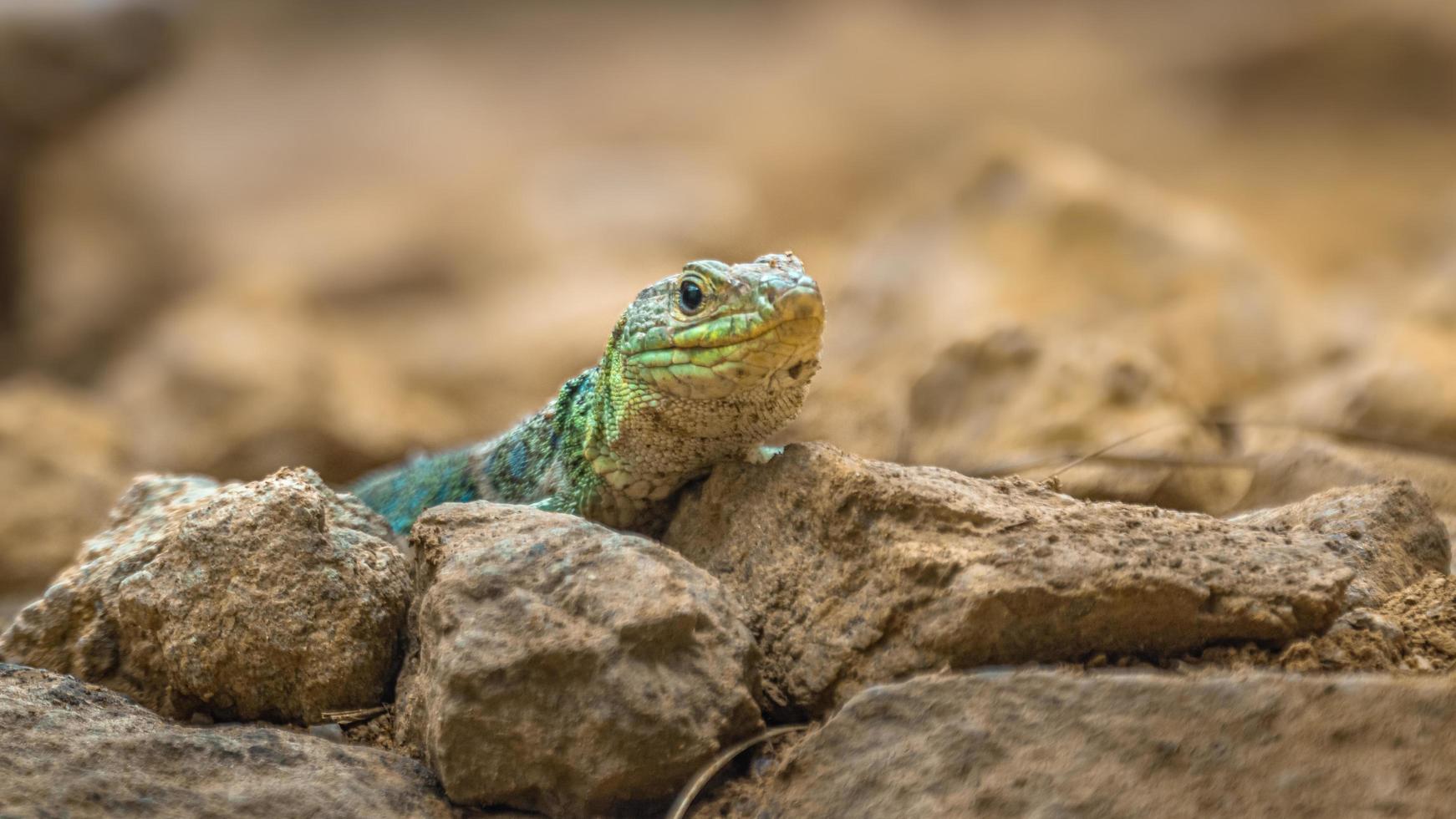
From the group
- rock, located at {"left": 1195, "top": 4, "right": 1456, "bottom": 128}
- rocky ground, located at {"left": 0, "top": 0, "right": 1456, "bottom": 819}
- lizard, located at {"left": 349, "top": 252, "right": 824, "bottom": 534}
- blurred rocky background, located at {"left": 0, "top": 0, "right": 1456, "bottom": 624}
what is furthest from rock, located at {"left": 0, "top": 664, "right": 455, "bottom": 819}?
rock, located at {"left": 1195, "top": 4, "right": 1456, "bottom": 128}

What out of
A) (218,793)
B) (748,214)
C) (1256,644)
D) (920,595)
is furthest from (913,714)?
(748,214)

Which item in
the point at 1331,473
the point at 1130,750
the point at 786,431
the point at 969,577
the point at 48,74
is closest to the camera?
the point at 1130,750

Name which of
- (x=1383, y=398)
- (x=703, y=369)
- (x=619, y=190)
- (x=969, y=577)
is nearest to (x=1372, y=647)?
(x=969, y=577)

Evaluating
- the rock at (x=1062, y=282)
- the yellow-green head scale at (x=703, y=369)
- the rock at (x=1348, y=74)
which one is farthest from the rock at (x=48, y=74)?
the rock at (x=1348, y=74)

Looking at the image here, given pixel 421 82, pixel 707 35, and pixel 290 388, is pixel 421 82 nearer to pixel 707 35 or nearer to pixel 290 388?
pixel 707 35

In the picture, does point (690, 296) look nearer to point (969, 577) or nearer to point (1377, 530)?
point (969, 577)
